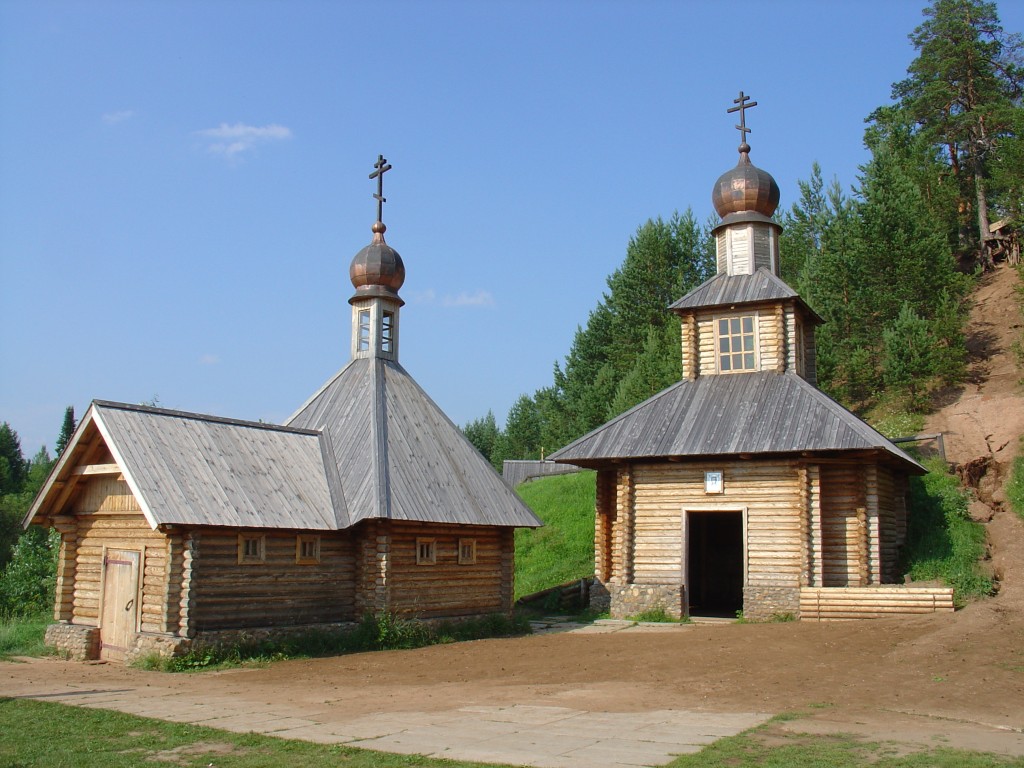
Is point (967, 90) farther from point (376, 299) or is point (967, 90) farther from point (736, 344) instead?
point (376, 299)

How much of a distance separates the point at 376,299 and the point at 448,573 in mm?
7720

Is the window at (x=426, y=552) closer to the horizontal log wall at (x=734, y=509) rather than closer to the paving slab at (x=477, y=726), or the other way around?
the horizontal log wall at (x=734, y=509)

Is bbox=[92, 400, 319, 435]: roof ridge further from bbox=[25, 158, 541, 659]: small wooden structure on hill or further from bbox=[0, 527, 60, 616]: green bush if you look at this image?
bbox=[0, 527, 60, 616]: green bush

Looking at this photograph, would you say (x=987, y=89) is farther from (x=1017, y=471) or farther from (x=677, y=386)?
(x=677, y=386)

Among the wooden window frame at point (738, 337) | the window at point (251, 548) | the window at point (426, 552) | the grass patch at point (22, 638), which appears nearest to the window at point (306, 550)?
the window at point (251, 548)

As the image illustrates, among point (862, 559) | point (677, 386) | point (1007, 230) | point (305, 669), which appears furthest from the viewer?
point (1007, 230)

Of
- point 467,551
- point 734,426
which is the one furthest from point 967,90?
point 467,551

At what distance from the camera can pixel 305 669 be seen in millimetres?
15102

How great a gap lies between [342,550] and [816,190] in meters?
39.7

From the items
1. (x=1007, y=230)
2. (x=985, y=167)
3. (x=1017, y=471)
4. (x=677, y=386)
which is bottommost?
(x=1017, y=471)

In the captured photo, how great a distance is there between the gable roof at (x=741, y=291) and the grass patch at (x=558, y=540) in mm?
8938

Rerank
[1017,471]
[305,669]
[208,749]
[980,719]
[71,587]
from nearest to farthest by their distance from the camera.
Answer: [208,749], [980,719], [305,669], [71,587], [1017,471]

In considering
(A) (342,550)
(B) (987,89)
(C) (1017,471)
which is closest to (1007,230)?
(B) (987,89)

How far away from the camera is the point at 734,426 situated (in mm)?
21938
